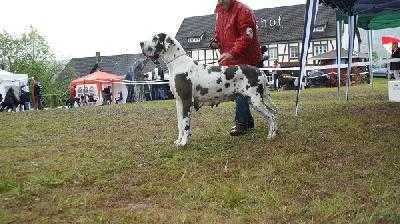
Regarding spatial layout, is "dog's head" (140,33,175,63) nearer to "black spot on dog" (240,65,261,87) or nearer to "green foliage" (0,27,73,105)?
"black spot on dog" (240,65,261,87)

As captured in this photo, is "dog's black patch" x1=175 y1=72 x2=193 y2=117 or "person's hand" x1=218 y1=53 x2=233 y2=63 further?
"person's hand" x1=218 y1=53 x2=233 y2=63

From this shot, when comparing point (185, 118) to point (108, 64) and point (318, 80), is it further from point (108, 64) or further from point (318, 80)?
point (108, 64)

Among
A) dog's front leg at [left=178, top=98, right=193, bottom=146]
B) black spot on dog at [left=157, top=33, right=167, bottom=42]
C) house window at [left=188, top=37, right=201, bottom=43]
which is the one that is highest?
house window at [left=188, top=37, right=201, bottom=43]

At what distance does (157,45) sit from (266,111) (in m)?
1.79

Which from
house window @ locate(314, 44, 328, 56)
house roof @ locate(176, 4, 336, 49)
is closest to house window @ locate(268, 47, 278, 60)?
house roof @ locate(176, 4, 336, 49)

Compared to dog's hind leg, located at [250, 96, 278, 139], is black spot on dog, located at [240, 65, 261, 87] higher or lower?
higher

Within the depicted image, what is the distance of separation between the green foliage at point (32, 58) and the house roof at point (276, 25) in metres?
20.6

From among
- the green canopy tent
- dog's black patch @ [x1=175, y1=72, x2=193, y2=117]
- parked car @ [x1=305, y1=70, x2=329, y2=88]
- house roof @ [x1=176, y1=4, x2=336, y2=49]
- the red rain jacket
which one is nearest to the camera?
dog's black patch @ [x1=175, y1=72, x2=193, y2=117]

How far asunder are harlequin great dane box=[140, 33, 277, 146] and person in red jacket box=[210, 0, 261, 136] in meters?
0.38

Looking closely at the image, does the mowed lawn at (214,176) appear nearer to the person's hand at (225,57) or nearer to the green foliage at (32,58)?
the person's hand at (225,57)

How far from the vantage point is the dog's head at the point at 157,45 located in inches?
281

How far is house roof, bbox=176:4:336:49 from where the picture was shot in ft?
217

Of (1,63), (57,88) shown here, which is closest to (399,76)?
(57,88)

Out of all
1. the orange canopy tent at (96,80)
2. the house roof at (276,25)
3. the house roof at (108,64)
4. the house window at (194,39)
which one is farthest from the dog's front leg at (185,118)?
the house roof at (108,64)
